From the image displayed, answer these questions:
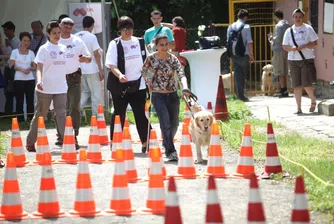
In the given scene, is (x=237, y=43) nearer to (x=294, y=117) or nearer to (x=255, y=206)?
(x=294, y=117)

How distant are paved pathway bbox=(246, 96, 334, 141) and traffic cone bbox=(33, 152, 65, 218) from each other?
612 centimetres

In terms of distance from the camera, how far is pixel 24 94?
1834 cm

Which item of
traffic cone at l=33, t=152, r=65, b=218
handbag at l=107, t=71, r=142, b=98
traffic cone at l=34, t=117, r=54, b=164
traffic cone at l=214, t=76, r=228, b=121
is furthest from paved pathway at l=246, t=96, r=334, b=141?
traffic cone at l=33, t=152, r=65, b=218

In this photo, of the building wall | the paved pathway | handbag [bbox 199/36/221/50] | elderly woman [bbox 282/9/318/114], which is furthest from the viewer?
the building wall

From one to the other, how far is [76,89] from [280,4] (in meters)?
12.0

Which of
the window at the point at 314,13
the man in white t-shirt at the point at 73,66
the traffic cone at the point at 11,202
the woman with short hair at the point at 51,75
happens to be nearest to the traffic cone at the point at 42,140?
the woman with short hair at the point at 51,75

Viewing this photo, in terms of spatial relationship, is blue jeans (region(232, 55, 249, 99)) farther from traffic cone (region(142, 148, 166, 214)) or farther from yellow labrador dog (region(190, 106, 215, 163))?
traffic cone (region(142, 148, 166, 214))

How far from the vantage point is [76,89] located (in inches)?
550

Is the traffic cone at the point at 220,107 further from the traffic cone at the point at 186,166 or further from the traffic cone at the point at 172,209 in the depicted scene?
the traffic cone at the point at 172,209

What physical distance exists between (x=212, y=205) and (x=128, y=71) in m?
7.09

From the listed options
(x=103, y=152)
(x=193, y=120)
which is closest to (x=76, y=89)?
(x=103, y=152)

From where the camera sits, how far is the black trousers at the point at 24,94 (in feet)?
58.7

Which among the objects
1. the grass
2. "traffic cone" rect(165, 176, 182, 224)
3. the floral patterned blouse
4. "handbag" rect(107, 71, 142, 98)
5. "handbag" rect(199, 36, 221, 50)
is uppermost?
"handbag" rect(199, 36, 221, 50)

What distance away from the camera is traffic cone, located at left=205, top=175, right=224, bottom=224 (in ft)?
19.7
